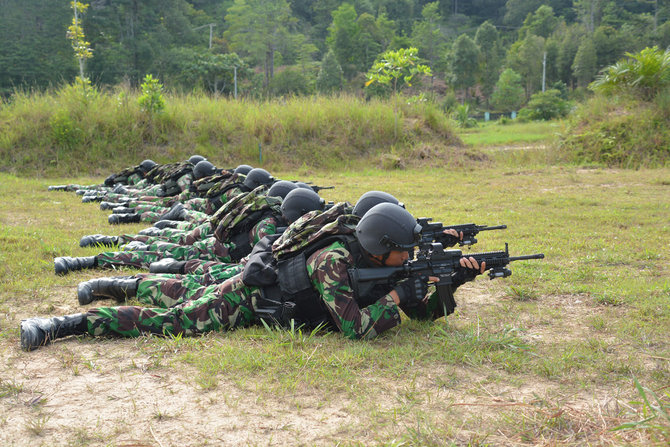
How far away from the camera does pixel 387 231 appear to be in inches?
152

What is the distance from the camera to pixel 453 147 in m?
18.3

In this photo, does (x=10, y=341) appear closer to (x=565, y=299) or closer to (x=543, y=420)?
(x=543, y=420)

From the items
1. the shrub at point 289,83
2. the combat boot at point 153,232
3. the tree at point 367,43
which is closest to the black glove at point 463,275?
the combat boot at point 153,232

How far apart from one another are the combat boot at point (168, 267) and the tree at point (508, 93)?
52.5 m

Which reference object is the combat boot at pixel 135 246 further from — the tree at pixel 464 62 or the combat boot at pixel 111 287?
the tree at pixel 464 62

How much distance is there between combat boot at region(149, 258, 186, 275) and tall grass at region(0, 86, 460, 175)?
11393mm

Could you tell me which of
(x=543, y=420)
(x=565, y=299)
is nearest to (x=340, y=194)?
(x=565, y=299)

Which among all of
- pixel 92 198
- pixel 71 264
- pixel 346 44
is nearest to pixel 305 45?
pixel 346 44

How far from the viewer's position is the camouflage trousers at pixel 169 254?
595 cm

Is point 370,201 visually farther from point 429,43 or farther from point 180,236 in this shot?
point 429,43

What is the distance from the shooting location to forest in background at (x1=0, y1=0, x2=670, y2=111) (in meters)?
39.8

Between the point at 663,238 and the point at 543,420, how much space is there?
5437 mm

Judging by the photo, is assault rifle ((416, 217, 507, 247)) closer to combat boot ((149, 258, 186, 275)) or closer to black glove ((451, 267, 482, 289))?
black glove ((451, 267, 482, 289))

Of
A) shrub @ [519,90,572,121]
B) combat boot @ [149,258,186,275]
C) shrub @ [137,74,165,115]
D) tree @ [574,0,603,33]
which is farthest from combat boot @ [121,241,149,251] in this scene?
tree @ [574,0,603,33]
